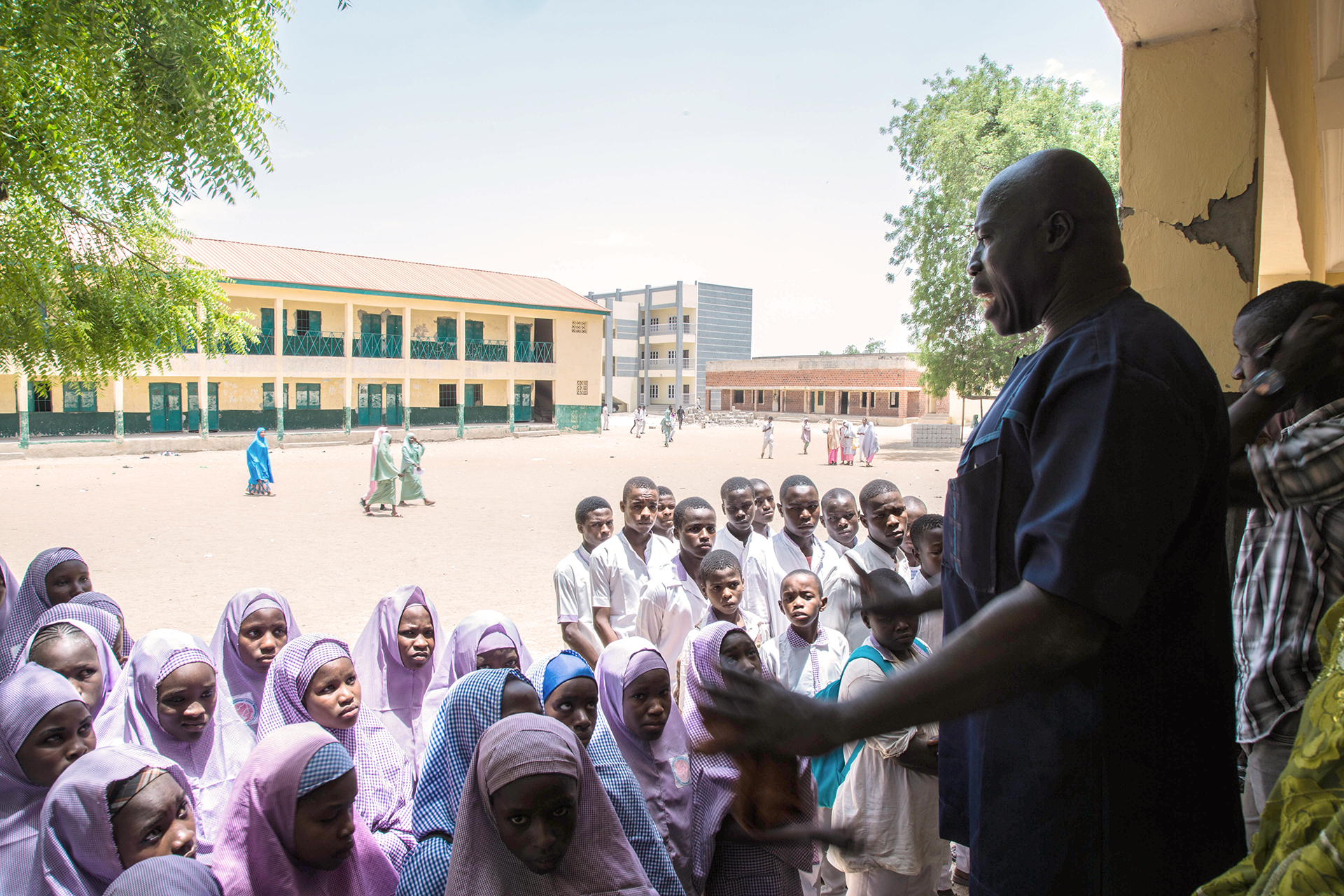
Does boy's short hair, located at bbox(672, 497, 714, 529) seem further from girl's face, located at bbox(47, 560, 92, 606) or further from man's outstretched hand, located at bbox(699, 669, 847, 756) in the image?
man's outstretched hand, located at bbox(699, 669, 847, 756)

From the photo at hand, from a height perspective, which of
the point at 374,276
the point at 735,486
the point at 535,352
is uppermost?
the point at 374,276

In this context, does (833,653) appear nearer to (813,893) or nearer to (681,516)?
(813,893)

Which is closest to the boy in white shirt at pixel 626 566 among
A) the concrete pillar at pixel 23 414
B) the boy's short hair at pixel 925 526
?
the boy's short hair at pixel 925 526

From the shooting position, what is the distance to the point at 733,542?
18.0 feet

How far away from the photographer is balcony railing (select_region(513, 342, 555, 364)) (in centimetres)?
3634

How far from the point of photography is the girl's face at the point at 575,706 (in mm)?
2984

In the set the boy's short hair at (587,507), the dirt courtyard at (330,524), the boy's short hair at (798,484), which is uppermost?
the boy's short hair at (798,484)

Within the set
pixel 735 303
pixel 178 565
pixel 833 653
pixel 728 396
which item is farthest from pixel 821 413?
pixel 833 653

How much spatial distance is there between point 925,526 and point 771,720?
346 centimetres

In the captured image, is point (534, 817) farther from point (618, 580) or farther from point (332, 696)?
point (618, 580)

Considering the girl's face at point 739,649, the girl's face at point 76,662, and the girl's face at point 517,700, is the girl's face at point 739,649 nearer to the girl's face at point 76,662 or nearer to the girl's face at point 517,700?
the girl's face at point 517,700

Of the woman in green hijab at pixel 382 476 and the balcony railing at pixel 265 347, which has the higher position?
the balcony railing at pixel 265 347

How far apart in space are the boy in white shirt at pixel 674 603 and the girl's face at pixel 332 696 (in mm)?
1718

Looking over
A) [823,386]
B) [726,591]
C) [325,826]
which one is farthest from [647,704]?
[823,386]
